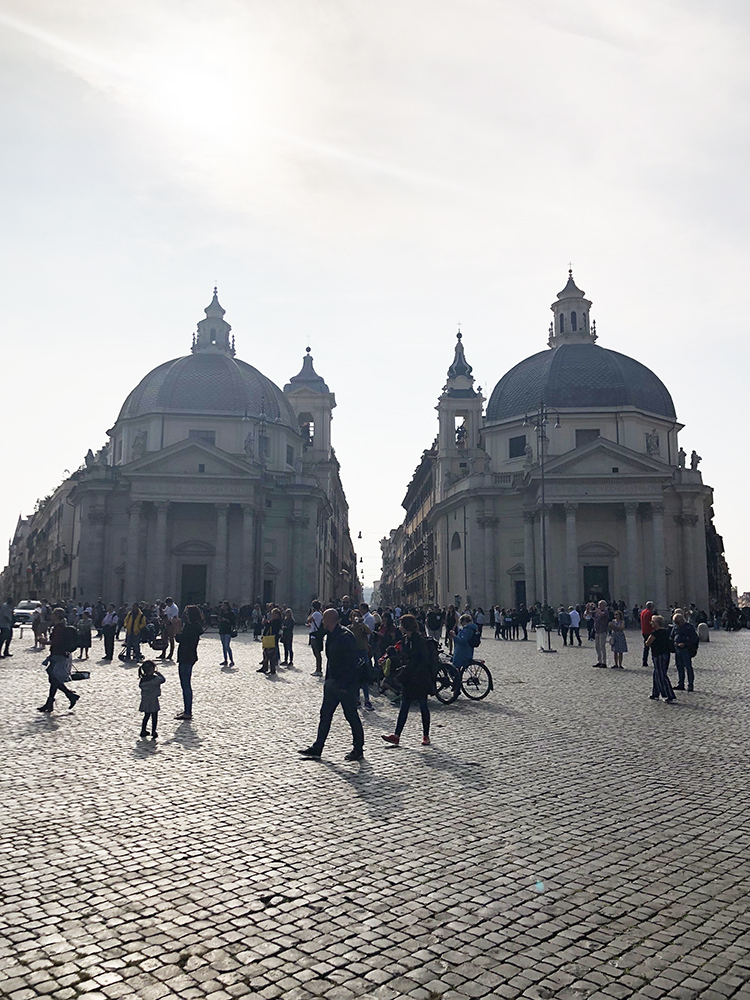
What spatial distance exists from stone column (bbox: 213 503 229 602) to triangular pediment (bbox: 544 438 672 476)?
2194 centimetres

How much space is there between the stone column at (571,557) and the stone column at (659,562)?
514cm

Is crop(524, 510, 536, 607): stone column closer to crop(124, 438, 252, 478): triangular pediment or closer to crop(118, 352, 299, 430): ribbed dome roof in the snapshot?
crop(124, 438, 252, 478): triangular pediment

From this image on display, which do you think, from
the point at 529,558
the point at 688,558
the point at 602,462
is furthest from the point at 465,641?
the point at 688,558

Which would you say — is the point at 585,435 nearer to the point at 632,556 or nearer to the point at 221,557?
the point at 632,556

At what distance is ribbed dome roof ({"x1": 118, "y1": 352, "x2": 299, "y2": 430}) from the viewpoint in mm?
63406

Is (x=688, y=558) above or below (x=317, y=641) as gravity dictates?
above

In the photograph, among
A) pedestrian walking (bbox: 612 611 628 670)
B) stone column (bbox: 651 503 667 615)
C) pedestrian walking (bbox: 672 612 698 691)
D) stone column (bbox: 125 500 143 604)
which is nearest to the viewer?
pedestrian walking (bbox: 672 612 698 691)

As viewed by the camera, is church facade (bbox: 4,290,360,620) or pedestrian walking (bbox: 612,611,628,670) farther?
church facade (bbox: 4,290,360,620)

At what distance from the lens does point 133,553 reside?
54.3 meters

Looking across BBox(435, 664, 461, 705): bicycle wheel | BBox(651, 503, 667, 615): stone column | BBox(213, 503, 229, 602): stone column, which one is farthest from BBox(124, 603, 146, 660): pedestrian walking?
BBox(651, 503, 667, 615): stone column

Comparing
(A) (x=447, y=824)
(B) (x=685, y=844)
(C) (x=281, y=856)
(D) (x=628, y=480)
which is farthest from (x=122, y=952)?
(D) (x=628, y=480)

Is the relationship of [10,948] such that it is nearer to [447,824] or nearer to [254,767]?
[447,824]

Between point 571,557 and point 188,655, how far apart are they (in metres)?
44.4

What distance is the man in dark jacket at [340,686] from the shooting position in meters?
10.3
